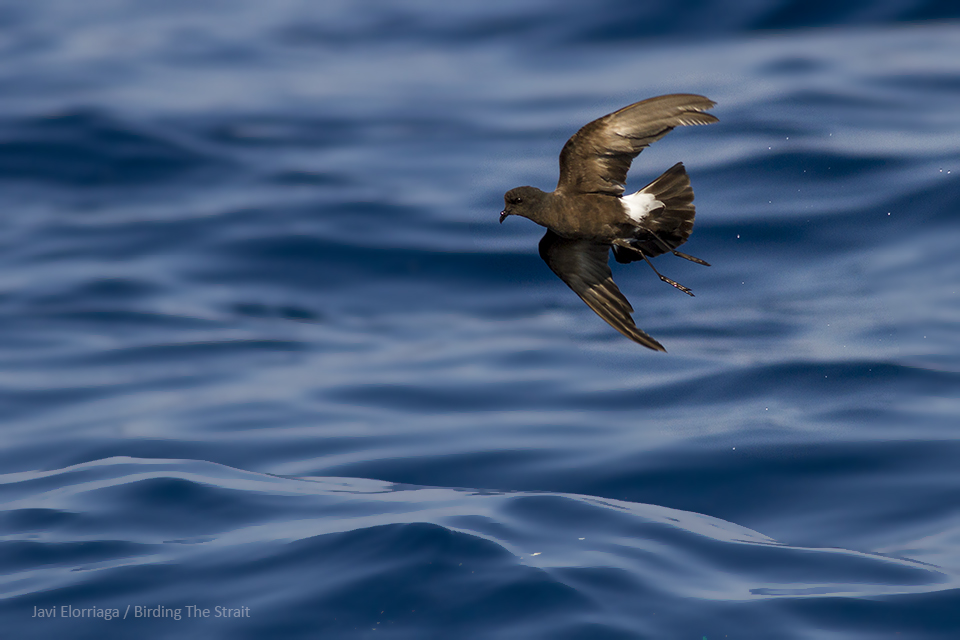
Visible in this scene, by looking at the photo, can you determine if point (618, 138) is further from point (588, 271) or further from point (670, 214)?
Result: point (588, 271)

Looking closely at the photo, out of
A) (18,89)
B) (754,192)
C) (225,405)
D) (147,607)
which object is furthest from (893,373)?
(18,89)

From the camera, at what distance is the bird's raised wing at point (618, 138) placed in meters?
5.36

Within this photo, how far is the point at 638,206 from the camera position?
566 cm

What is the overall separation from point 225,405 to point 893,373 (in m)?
7.57

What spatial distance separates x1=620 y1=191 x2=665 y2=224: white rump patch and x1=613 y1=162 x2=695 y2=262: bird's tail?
0.06ft

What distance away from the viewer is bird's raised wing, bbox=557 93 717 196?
17.6 ft

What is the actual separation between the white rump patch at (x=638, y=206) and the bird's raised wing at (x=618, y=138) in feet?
0.28

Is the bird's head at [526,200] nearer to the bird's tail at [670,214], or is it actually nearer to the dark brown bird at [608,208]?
the dark brown bird at [608,208]

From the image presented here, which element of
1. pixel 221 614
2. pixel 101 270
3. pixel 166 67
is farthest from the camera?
pixel 166 67

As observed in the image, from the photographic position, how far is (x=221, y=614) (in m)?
9.10

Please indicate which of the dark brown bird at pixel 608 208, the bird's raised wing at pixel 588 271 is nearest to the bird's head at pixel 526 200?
the dark brown bird at pixel 608 208

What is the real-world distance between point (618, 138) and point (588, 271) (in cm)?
74

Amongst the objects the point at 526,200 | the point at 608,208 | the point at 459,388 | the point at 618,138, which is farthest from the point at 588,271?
the point at 459,388

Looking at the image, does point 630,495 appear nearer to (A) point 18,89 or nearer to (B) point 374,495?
(B) point 374,495
